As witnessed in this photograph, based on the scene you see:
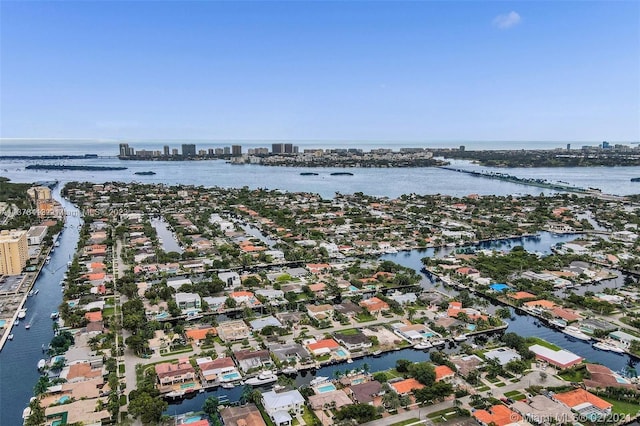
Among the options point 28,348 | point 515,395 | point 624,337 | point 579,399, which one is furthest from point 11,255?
point 624,337

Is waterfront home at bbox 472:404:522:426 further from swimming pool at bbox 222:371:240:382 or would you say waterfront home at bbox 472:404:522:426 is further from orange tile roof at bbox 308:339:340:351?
swimming pool at bbox 222:371:240:382

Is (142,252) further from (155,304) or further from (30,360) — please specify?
(30,360)

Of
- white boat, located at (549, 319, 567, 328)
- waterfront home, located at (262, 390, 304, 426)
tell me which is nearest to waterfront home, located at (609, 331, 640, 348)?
white boat, located at (549, 319, 567, 328)

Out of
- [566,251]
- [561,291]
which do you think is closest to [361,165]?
[566,251]

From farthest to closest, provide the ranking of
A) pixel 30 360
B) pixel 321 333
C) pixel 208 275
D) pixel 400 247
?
pixel 400 247 < pixel 208 275 < pixel 321 333 < pixel 30 360

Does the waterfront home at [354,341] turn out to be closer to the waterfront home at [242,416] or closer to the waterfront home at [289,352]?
the waterfront home at [289,352]

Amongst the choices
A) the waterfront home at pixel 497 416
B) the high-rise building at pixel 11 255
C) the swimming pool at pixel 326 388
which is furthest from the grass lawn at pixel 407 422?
the high-rise building at pixel 11 255
